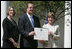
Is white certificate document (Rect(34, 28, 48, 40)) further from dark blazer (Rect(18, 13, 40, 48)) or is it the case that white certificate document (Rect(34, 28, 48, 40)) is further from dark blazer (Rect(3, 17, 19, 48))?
dark blazer (Rect(3, 17, 19, 48))

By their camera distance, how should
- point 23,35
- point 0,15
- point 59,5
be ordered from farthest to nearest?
1. point 0,15
2. point 59,5
3. point 23,35

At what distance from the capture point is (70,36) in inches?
353

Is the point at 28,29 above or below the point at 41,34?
above

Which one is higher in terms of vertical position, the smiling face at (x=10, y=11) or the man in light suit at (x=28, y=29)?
the smiling face at (x=10, y=11)

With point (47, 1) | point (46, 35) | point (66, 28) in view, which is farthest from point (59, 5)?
point (46, 35)

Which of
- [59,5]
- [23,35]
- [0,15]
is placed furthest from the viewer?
[0,15]

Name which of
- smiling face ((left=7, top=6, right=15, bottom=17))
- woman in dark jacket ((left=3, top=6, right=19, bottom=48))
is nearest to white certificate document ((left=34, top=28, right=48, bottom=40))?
woman in dark jacket ((left=3, top=6, right=19, bottom=48))

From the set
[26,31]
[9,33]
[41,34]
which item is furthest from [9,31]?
[41,34]

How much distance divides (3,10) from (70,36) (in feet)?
7.78

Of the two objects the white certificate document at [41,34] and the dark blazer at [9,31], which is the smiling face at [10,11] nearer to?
the dark blazer at [9,31]

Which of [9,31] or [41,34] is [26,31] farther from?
[41,34]

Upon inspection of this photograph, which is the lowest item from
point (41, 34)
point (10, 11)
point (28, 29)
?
point (41, 34)

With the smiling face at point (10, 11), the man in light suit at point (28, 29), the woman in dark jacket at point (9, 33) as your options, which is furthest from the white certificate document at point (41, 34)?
the smiling face at point (10, 11)

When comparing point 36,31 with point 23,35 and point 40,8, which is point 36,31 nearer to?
point 23,35
